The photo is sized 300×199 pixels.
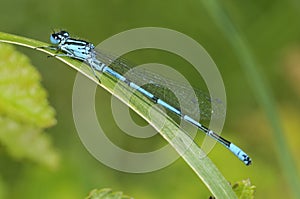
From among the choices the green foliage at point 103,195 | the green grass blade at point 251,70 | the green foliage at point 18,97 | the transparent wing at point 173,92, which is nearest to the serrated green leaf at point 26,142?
the green foliage at point 18,97

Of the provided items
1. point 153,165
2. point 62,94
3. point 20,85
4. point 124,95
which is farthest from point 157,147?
point 124,95

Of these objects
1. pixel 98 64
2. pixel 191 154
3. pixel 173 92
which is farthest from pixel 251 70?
pixel 191 154

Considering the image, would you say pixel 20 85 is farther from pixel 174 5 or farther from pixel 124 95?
pixel 174 5

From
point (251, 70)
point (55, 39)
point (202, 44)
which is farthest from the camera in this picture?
point (202, 44)

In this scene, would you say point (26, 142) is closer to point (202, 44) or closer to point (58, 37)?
point (58, 37)

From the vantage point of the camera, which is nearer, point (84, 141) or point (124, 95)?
point (124, 95)

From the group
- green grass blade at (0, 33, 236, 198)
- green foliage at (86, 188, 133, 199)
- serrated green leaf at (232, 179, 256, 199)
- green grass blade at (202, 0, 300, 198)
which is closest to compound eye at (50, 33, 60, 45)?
green grass blade at (0, 33, 236, 198)

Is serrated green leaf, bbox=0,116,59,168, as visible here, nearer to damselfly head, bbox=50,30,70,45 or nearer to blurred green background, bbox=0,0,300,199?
damselfly head, bbox=50,30,70,45
